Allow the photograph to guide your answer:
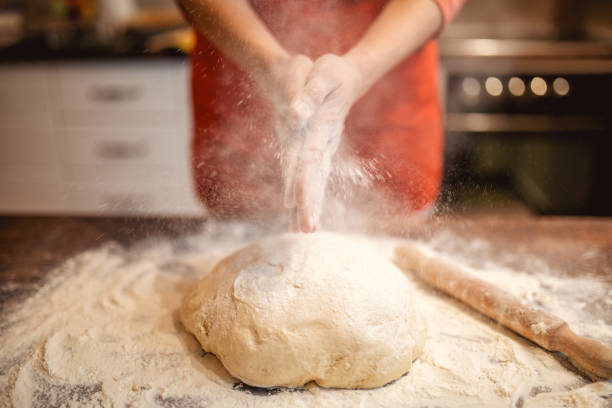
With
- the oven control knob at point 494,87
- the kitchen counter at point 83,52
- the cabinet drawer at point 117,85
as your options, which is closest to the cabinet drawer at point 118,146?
the cabinet drawer at point 117,85

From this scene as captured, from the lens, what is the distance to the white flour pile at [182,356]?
2.71ft

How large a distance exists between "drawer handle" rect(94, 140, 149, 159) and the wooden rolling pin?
5.56ft

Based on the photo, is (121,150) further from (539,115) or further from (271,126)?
(539,115)

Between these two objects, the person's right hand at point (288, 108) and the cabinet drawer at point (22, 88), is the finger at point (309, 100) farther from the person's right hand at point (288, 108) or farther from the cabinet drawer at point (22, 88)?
the cabinet drawer at point (22, 88)

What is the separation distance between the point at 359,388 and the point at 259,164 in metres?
0.58

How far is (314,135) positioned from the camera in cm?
89

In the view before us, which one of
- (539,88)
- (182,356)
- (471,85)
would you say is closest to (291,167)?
(182,356)

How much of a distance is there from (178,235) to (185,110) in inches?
45.4

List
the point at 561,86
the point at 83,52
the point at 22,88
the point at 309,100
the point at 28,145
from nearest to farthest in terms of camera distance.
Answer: the point at 309,100 < the point at 561,86 < the point at 83,52 < the point at 22,88 < the point at 28,145

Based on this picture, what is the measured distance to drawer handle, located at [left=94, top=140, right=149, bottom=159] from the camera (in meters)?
2.48

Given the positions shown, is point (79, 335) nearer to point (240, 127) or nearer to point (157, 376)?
point (157, 376)

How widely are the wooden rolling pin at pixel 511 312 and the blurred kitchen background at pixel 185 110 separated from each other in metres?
0.97

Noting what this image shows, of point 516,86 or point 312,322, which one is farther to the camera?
point 516,86

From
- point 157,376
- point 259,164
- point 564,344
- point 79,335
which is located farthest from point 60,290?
point 564,344
